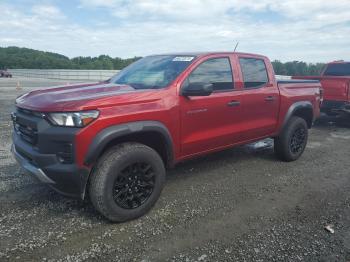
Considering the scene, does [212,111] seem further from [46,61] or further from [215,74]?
[46,61]

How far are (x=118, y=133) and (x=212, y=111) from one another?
1501mm

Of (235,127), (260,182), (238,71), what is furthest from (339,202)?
(238,71)

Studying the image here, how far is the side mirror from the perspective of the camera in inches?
154

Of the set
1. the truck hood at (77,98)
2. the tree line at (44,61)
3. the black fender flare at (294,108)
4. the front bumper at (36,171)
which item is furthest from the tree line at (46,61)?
the front bumper at (36,171)

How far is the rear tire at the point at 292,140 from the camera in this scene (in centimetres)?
582

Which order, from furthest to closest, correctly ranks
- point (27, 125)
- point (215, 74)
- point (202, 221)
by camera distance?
point (215, 74), point (202, 221), point (27, 125)

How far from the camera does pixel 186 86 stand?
4121 mm

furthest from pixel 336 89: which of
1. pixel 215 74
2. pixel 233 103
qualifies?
pixel 215 74

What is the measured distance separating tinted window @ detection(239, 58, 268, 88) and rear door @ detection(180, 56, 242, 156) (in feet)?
1.08

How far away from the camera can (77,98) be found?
3.43 meters

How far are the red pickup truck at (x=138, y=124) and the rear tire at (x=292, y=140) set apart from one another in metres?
0.62

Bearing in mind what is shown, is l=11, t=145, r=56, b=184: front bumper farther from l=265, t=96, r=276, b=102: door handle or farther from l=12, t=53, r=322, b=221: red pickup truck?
l=265, t=96, r=276, b=102: door handle

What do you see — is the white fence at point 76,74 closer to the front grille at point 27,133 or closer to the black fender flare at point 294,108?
the black fender flare at point 294,108

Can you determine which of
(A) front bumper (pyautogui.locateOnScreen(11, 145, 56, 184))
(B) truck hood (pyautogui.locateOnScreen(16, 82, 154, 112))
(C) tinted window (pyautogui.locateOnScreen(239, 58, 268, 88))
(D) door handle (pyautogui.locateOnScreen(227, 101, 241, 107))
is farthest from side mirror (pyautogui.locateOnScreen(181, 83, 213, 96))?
(A) front bumper (pyautogui.locateOnScreen(11, 145, 56, 184))
